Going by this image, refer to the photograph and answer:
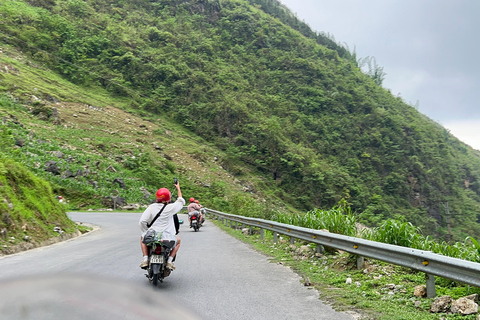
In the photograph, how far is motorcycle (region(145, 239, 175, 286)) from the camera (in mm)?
6000

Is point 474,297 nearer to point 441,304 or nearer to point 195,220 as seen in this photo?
Answer: point 441,304

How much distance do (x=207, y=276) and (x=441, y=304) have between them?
13.8ft

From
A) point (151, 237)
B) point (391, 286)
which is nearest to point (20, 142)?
point (151, 237)

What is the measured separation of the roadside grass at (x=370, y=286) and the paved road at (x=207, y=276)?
33cm

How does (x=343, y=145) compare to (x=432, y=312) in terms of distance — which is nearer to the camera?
(x=432, y=312)

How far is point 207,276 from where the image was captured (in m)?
7.23

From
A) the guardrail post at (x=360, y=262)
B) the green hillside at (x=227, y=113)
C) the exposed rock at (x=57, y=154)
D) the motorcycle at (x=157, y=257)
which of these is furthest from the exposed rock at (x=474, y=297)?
the exposed rock at (x=57, y=154)

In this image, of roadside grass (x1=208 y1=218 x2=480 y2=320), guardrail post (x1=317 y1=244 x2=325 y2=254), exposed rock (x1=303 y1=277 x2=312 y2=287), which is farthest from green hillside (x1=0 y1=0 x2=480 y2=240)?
exposed rock (x1=303 y1=277 x2=312 y2=287)

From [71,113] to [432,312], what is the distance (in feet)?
152

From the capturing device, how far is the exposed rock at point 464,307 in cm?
411

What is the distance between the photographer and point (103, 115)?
4806 cm

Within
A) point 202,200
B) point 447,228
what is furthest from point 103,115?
point 447,228

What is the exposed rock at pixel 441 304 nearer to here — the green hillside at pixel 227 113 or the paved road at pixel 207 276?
the paved road at pixel 207 276

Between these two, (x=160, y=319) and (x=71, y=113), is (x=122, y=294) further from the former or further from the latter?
(x=71, y=113)
